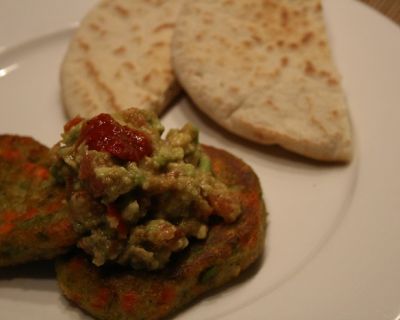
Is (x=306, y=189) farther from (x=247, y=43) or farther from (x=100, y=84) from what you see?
(x=100, y=84)

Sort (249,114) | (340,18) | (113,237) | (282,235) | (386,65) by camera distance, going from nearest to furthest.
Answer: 1. (113,237)
2. (282,235)
3. (249,114)
4. (386,65)
5. (340,18)

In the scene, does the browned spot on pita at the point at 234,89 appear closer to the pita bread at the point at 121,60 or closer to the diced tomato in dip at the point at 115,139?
the pita bread at the point at 121,60

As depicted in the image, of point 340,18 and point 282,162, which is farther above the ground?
point 340,18

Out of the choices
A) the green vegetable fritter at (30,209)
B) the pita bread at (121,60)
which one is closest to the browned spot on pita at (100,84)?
the pita bread at (121,60)

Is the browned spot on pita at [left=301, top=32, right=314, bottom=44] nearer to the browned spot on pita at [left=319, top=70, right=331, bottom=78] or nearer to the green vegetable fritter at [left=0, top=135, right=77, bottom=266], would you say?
the browned spot on pita at [left=319, top=70, right=331, bottom=78]

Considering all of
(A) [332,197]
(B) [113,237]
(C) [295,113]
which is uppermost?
(B) [113,237]

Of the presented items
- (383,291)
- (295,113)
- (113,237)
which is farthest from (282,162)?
(113,237)

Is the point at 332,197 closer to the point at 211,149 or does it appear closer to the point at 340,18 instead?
the point at 211,149
